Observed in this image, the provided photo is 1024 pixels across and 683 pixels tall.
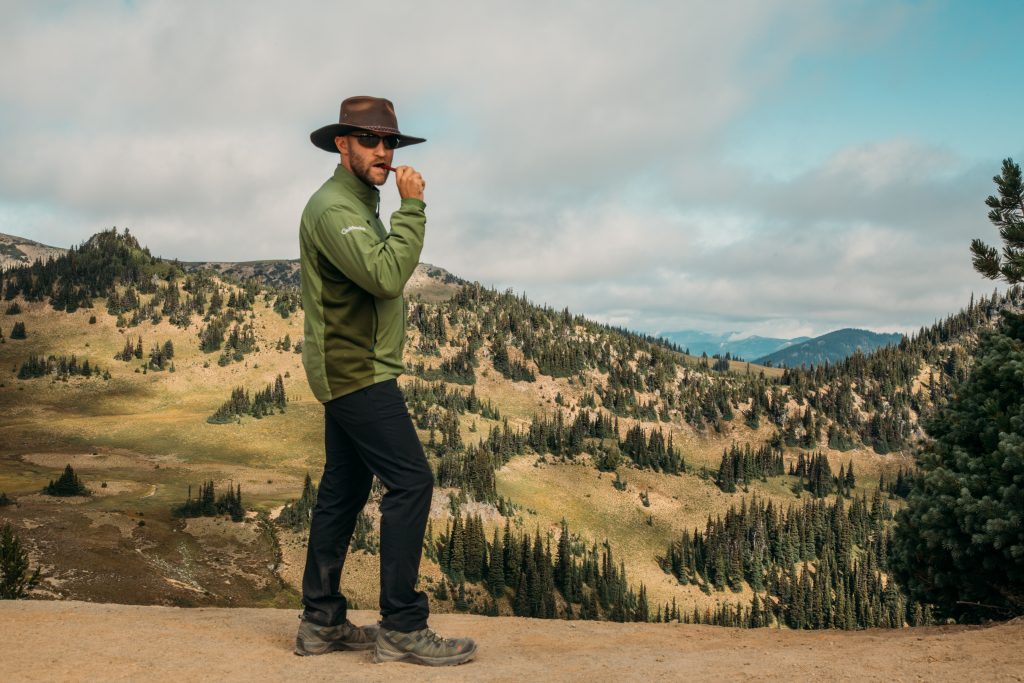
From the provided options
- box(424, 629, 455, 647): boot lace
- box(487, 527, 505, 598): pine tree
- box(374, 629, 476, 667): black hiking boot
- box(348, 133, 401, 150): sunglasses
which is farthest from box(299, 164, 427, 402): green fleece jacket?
box(487, 527, 505, 598): pine tree

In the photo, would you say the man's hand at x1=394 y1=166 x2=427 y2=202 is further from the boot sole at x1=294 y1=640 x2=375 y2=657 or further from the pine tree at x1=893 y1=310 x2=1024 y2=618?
the pine tree at x1=893 y1=310 x2=1024 y2=618

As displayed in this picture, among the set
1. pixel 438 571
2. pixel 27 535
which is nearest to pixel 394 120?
pixel 27 535

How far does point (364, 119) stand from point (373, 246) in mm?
1600

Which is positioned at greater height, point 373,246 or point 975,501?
point 373,246

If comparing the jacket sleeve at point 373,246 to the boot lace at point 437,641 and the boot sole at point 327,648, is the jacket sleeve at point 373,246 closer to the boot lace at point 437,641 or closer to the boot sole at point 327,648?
the boot lace at point 437,641

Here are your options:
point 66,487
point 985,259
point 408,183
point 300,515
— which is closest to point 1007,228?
point 985,259

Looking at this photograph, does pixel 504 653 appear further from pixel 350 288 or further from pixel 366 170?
pixel 366 170

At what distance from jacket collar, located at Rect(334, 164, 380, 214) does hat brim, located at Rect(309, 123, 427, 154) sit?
0.30 metres

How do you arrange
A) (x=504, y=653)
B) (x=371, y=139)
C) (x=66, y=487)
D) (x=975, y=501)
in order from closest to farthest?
(x=371, y=139) → (x=504, y=653) → (x=975, y=501) → (x=66, y=487)

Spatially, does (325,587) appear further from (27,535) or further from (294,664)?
(27,535)

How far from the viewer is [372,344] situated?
754cm

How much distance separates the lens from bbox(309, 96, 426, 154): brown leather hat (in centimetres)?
761

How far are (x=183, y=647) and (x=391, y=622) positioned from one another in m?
2.69

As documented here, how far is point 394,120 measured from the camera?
778 centimetres
